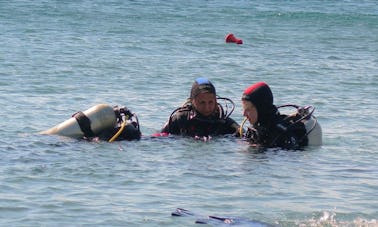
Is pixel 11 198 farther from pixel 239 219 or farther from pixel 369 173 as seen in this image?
pixel 369 173

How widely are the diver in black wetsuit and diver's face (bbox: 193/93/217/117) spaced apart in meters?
0.44

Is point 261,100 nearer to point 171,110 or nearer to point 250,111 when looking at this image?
point 250,111

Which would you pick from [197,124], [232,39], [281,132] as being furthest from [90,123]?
[232,39]

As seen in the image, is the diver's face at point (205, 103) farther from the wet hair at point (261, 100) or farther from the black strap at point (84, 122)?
the black strap at point (84, 122)

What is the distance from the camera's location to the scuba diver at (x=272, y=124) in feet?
31.5

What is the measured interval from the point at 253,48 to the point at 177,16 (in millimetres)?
6877

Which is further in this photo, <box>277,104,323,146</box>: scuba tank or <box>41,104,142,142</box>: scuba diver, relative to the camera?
<box>41,104,142,142</box>: scuba diver

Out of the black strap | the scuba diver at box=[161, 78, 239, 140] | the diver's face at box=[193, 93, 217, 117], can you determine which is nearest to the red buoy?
the scuba diver at box=[161, 78, 239, 140]

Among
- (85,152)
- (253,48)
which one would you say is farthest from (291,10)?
(85,152)

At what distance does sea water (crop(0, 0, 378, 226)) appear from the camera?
7.40 metres

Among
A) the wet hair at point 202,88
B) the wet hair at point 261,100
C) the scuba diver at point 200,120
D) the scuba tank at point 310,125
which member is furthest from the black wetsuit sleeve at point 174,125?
the scuba tank at point 310,125

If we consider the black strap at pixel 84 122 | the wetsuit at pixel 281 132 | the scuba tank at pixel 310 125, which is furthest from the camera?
the black strap at pixel 84 122

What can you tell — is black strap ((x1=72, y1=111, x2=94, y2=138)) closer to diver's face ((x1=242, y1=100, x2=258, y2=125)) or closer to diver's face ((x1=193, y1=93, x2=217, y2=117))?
diver's face ((x1=193, y1=93, x2=217, y2=117))

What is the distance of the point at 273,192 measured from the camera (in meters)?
7.95
